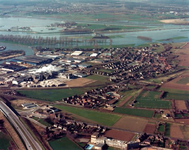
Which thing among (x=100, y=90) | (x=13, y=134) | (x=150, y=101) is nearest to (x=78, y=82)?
(x=100, y=90)

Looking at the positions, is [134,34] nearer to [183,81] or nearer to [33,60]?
[33,60]

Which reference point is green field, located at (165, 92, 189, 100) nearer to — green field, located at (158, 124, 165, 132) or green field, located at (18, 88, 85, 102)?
green field, located at (158, 124, 165, 132)

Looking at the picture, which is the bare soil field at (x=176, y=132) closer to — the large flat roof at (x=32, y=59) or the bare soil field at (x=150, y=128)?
the bare soil field at (x=150, y=128)

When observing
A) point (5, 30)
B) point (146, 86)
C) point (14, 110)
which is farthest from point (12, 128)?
point (5, 30)

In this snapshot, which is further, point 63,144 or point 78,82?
point 78,82

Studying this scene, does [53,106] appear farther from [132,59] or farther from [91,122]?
[132,59]

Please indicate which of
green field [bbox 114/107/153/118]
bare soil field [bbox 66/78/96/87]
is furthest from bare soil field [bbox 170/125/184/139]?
bare soil field [bbox 66/78/96/87]
